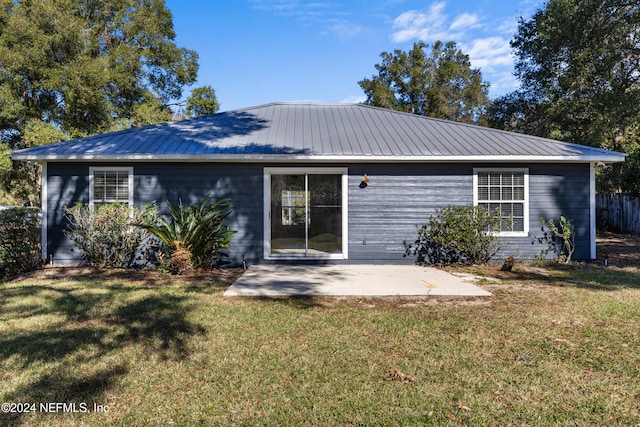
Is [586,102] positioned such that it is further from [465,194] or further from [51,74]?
[51,74]

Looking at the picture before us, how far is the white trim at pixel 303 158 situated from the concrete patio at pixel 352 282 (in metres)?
2.41

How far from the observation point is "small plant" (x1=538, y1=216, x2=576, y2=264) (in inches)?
337

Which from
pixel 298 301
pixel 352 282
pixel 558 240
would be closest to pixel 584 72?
pixel 558 240

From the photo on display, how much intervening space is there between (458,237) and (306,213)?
11.5ft

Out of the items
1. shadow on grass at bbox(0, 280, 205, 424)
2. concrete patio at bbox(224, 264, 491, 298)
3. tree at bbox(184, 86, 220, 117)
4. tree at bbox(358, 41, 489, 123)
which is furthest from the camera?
tree at bbox(358, 41, 489, 123)

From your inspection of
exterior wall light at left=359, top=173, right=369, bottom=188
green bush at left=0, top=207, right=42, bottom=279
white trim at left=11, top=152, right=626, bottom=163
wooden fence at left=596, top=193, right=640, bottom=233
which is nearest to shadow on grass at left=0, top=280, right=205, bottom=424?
green bush at left=0, top=207, right=42, bottom=279

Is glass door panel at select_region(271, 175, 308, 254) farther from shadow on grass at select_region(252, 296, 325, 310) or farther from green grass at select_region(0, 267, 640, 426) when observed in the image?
green grass at select_region(0, 267, 640, 426)

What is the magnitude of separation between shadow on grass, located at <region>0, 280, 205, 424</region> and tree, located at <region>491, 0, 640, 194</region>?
15.0 meters

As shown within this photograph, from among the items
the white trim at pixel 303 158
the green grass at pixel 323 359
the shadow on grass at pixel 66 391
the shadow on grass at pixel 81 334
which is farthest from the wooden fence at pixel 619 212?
the shadow on grass at pixel 66 391

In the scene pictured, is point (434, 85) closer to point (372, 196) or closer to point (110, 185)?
point (372, 196)

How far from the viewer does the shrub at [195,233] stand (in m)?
7.37

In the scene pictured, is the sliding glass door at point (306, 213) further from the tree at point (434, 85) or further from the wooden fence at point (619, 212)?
the tree at point (434, 85)

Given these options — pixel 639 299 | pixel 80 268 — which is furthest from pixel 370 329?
pixel 80 268

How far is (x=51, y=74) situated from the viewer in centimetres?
1642
